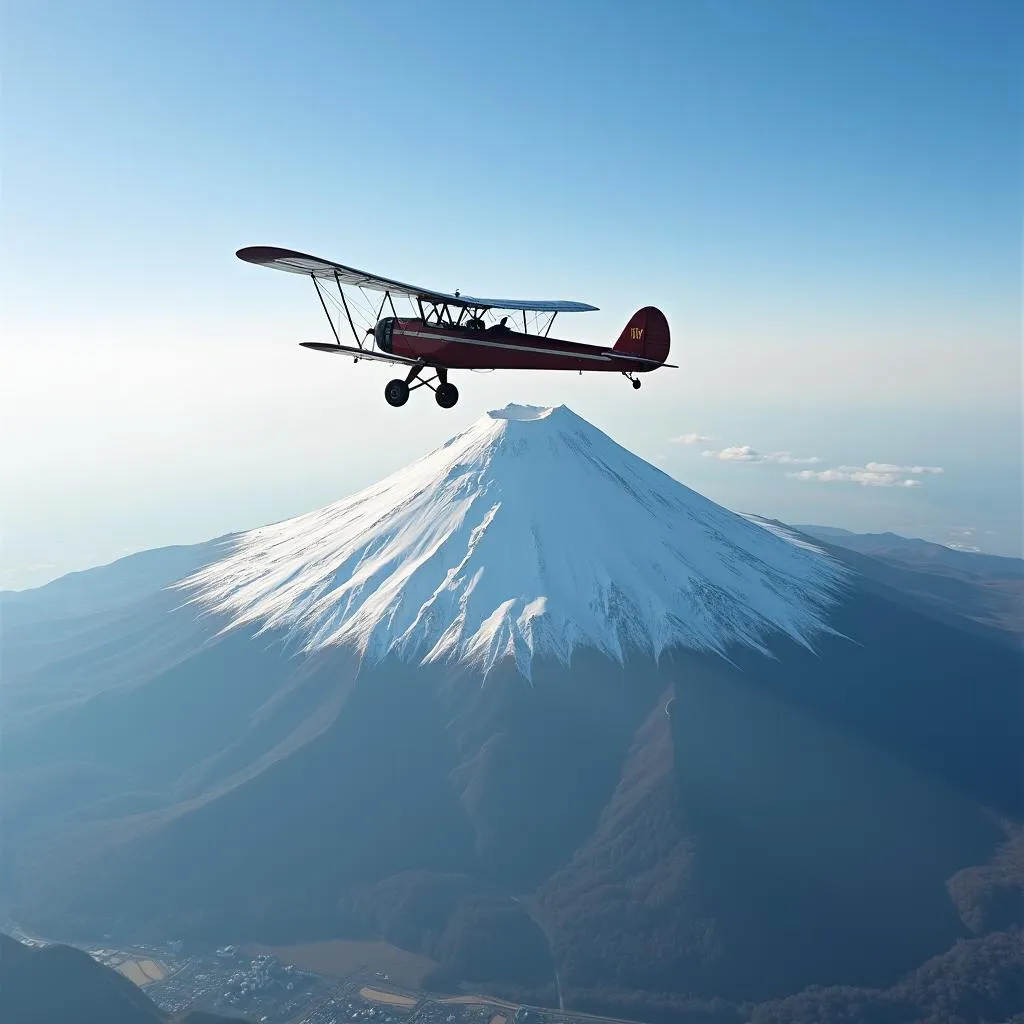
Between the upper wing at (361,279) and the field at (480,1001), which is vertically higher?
the upper wing at (361,279)

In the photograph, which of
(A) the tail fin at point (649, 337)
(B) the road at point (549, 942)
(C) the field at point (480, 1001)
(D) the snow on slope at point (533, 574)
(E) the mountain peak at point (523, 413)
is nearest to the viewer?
(A) the tail fin at point (649, 337)

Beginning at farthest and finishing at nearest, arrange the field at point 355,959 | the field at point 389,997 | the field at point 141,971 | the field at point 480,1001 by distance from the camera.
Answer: the field at point 141,971, the field at point 355,959, the field at point 389,997, the field at point 480,1001

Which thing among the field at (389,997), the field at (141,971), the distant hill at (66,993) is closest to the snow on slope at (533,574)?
the field at (389,997)

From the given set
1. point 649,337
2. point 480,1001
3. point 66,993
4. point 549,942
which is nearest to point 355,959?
point 480,1001

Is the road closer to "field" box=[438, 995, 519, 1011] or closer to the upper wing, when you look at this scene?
"field" box=[438, 995, 519, 1011]

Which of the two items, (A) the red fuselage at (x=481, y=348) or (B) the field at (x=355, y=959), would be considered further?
(B) the field at (x=355, y=959)

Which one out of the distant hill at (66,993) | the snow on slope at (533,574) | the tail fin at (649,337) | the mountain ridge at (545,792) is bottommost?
the distant hill at (66,993)

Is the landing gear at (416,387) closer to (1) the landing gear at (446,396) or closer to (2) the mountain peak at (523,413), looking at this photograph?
(1) the landing gear at (446,396)
